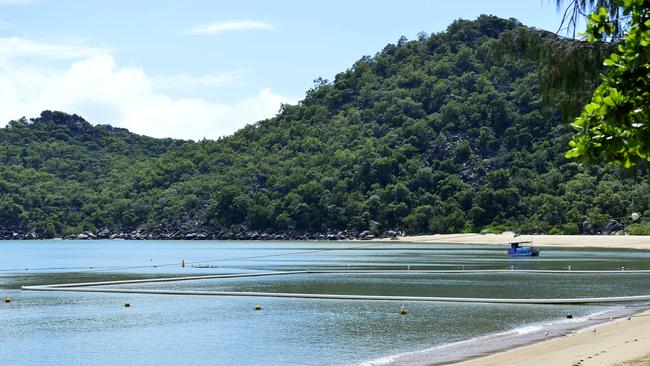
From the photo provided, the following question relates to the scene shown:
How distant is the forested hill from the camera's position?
132250mm

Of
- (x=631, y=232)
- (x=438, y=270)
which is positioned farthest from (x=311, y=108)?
(x=438, y=270)

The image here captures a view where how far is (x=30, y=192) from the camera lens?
191m

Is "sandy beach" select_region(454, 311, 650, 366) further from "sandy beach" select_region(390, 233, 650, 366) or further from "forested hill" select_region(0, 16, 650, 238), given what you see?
"forested hill" select_region(0, 16, 650, 238)

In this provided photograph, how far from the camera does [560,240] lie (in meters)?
108

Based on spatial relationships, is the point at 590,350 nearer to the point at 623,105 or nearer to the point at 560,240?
the point at 623,105

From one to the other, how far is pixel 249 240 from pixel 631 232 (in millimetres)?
73446

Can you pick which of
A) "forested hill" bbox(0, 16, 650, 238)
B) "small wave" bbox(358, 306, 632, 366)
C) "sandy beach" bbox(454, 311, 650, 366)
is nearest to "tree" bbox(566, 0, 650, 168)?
"sandy beach" bbox(454, 311, 650, 366)

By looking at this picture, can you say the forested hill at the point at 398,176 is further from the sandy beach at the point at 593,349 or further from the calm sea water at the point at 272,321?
the sandy beach at the point at 593,349

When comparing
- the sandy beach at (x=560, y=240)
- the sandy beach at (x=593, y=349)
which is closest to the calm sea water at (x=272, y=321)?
the sandy beach at (x=593, y=349)

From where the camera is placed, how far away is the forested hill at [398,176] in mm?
132250

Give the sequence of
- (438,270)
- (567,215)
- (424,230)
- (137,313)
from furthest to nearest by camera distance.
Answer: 1. (424,230)
2. (567,215)
3. (438,270)
4. (137,313)

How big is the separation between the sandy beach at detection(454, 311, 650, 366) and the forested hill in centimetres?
9224

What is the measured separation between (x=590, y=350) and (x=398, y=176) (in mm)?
134746

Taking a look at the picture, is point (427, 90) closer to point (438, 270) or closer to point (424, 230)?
point (424, 230)
